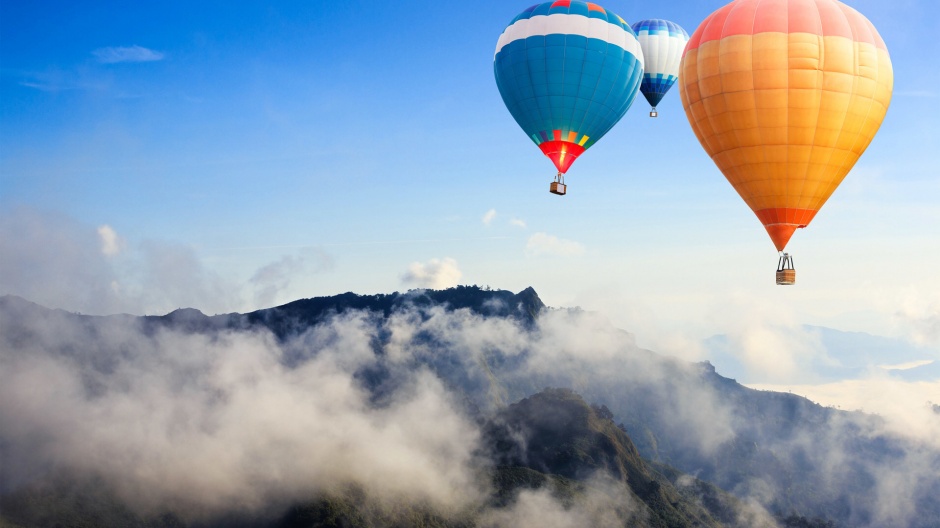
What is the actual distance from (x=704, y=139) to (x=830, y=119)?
1010 cm

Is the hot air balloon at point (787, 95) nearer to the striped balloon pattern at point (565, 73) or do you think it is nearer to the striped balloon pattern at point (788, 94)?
the striped balloon pattern at point (788, 94)

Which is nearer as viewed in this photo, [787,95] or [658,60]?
[787,95]

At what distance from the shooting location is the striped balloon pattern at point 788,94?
199 feet

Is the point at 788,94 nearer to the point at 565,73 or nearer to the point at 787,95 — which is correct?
the point at 787,95

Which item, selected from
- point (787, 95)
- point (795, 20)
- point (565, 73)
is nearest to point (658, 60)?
point (565, 73)

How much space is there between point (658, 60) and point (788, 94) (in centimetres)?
4716

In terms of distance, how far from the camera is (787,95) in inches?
2402

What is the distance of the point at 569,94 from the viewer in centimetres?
8525

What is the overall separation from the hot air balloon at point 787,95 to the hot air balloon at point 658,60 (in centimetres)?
4082

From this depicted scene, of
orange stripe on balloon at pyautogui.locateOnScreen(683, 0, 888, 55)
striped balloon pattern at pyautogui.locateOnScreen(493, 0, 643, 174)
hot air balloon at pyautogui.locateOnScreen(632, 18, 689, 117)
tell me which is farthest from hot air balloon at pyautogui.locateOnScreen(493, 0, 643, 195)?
orange stripe on balloon at pyautogui.locateOnScreen(683, 0, 888, 55)

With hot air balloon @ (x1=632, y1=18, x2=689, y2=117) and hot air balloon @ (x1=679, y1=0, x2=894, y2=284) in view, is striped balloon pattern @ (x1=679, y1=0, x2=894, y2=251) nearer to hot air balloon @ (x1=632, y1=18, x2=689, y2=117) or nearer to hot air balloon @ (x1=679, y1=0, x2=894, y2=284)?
hot air balloon @ (x1=679, y1=0, x2=894, y2=284)

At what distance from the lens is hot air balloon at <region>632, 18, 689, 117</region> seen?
10556cm

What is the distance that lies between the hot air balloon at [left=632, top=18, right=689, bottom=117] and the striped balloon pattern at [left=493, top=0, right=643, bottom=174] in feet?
55.1

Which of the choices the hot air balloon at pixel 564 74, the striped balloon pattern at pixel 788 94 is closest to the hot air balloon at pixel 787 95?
the striped balloon pattern at pixel 788 94
